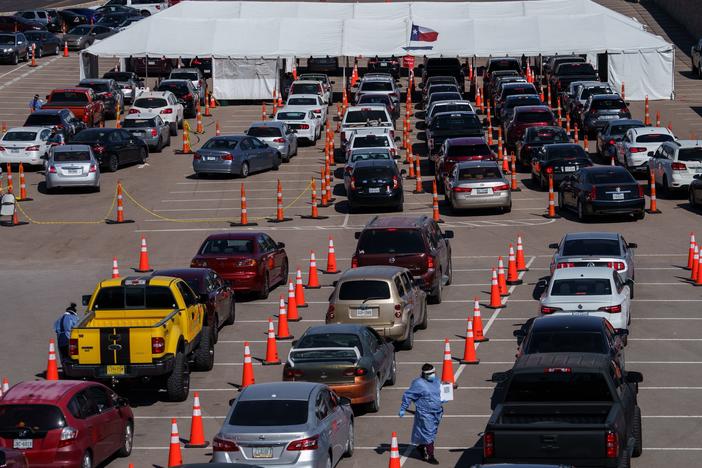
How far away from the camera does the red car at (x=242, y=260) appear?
96.0ft

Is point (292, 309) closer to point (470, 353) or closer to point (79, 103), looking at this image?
point (470, 353)

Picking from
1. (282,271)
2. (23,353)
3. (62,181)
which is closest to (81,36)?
(62,181)

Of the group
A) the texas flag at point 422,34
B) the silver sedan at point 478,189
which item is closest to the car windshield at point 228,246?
the silver sedan at point 478,189

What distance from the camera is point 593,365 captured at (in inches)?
671

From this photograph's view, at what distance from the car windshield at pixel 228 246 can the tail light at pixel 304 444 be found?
13.1 meters

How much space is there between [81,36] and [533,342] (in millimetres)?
62181

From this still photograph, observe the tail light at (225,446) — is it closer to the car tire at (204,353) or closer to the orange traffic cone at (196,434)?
the orange traffic cone at (196,434)

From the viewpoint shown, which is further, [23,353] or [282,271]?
[282,271]

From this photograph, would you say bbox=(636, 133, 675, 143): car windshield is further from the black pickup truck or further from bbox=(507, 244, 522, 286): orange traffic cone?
the black pickup truck

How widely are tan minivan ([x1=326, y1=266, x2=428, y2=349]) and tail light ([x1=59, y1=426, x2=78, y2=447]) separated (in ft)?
25.7

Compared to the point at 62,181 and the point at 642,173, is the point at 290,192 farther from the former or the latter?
the point at 642,173

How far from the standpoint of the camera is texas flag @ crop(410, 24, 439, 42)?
204 ft

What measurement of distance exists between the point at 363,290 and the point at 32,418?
848 cm

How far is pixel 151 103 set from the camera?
54.4m
